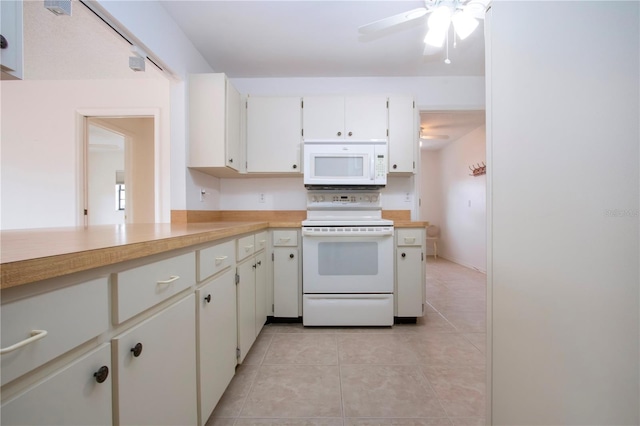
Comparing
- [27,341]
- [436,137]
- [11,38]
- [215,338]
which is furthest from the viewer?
[436,137]

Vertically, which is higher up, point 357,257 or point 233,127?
point 233,127

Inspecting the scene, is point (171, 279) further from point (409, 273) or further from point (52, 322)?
point (409, 273)

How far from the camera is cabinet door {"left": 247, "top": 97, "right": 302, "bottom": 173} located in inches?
104

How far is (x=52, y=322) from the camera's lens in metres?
0.49

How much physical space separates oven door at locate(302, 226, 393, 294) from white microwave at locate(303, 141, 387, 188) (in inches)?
19.0

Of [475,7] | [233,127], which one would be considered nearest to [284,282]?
[233,127]

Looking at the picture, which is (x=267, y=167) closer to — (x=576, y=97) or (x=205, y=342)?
(x=205, y=342)

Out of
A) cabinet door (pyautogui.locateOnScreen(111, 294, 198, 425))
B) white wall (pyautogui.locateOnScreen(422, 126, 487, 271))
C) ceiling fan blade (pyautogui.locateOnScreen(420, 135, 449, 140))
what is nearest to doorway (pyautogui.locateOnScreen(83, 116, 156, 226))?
cabinet door (pyautogui.locateOnScreen(111, 294, 198, 425))

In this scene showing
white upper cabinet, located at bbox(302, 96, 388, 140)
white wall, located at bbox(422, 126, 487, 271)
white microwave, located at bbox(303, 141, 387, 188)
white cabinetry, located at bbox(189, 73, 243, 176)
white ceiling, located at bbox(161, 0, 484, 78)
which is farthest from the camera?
white wall, located at bbox(422, 126, 487, 271)

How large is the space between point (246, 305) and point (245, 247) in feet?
1.23

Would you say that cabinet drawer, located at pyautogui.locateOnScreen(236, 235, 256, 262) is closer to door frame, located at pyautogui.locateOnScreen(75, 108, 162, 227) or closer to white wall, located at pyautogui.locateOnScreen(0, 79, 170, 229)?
door frame, located at pyautogui.locateOnScreen(75, 108, 162, 227)

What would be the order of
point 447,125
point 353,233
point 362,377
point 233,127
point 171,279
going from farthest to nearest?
point 447,125, point 233,127, point 353,233, point 362,377, point 171,279

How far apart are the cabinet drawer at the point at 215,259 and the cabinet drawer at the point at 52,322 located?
474mm

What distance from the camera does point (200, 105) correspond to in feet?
7.39
